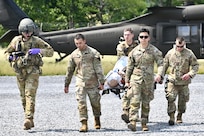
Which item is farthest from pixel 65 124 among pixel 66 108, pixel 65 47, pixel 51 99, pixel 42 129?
pixel 65 47

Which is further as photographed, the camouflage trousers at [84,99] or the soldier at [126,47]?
the soldier at [126,47]

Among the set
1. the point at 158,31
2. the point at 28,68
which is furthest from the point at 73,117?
the point at 158,31

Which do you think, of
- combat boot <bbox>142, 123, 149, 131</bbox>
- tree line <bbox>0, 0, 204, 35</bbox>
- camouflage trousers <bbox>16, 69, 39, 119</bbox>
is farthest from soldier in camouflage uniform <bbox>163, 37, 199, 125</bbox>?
tree line <bbox>0, 0, 204, 35</bbox>

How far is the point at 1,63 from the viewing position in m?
25.6

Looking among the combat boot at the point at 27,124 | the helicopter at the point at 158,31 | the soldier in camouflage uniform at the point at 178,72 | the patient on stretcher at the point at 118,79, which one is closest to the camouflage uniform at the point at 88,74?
the patient on stretcher at the point at 118,79

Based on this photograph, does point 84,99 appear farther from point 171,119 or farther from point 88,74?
point 171,119

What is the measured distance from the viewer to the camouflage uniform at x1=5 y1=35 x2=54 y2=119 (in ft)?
30.3

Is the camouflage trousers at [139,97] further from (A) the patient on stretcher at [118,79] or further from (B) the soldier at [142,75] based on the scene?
(A) the patient on stretcher at [118,79]

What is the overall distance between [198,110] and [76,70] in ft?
10.6

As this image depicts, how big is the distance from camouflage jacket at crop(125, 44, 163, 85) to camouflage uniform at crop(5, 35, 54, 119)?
130 cm

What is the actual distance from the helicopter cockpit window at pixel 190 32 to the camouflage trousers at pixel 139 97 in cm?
1231

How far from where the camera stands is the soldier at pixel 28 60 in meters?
9.23

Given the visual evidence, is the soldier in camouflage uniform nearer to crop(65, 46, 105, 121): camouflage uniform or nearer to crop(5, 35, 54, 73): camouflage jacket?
crop(65, 46, 105, 121): camouflage uniform

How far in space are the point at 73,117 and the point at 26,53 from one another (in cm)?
188
